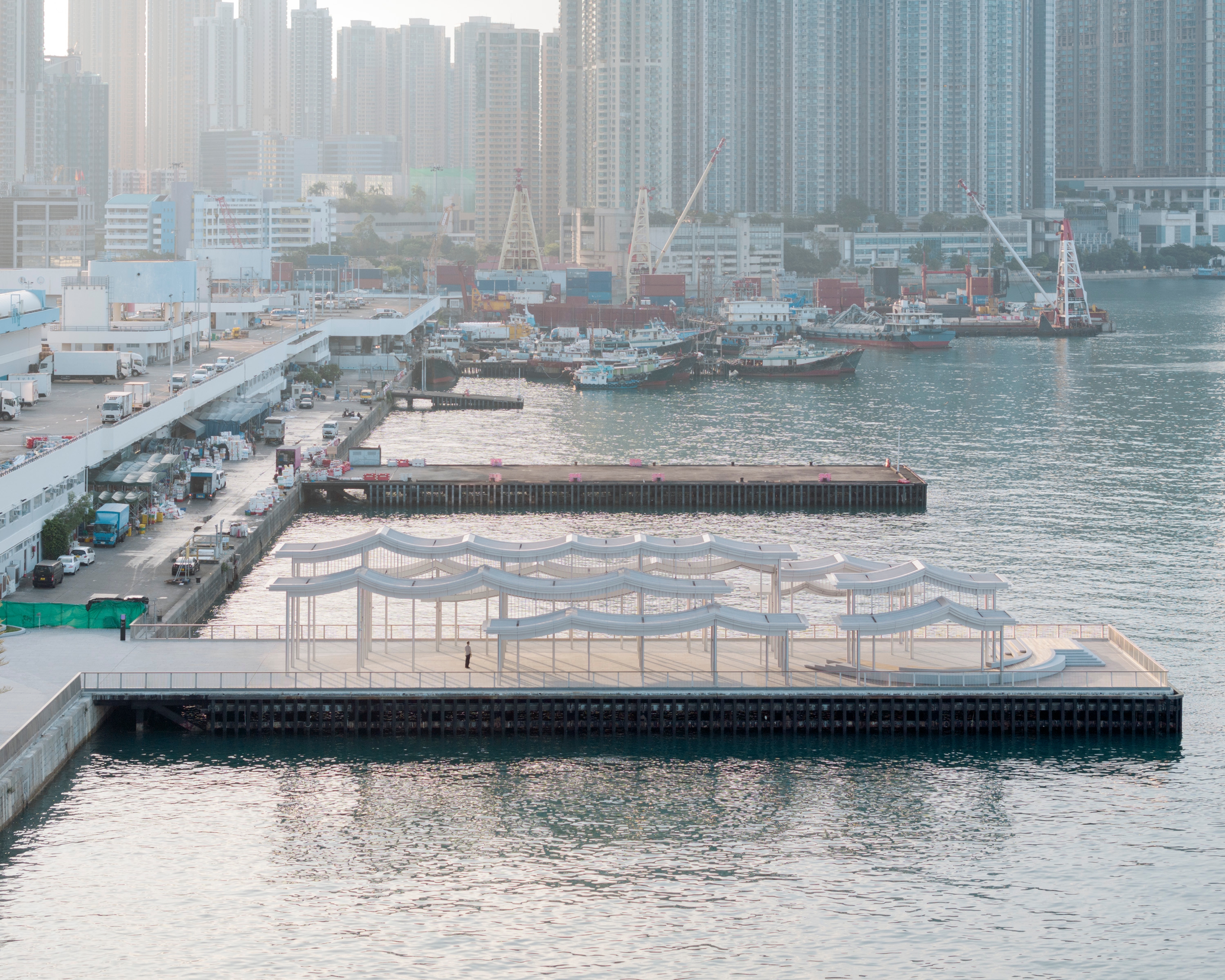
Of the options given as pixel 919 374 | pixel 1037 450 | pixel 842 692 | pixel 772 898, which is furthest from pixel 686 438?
pixel 772 898

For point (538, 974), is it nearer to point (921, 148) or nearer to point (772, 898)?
point (772, 898)

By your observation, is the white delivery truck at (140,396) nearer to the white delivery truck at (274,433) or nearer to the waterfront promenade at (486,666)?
the white delivery truck at (274,433)

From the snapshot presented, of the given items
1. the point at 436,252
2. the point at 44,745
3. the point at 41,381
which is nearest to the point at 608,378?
the point at 41,381

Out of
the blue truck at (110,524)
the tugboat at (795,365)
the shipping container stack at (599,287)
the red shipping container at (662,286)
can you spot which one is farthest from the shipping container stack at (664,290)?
the blue truck at (110,524)

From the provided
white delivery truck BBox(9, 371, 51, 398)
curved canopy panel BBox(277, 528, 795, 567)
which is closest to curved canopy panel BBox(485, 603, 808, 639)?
curved canopy panel BBox(277, 528, 795, 567)

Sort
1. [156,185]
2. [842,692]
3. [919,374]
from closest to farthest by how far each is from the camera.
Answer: [842,692]
[919,374]
[156,185]

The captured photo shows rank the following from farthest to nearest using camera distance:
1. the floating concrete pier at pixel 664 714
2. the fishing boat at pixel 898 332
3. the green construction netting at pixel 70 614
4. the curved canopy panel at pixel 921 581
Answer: the fishing boat at pixel 898 332
the green construction netting at pixel 70 614
the curved canopy panel at pixel 921 581
the floating concrete pier at pixel 664 714
